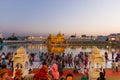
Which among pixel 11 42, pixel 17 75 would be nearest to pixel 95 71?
pixel 17 75

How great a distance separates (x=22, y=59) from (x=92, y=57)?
371 centimetres

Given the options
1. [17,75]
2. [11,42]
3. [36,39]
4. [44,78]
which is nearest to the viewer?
[44,78]

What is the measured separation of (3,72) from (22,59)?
879 cm

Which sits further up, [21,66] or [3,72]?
[3,72]

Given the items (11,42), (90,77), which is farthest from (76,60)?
(11,42)

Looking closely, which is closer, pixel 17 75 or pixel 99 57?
pixel 17 75

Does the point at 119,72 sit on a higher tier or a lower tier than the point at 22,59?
lower

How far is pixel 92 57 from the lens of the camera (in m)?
13.7

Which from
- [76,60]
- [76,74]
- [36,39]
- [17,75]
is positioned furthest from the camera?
[36,39]

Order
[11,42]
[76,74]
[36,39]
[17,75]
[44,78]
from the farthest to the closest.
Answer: [36,39] < [11,42] < [76,74] < [17,75] < [44,78]

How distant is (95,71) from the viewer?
14039 mm

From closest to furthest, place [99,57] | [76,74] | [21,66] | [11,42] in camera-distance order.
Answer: [99,57] → [21,66] → [76,74] → [11,42]

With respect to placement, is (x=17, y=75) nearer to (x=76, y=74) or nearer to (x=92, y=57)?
(x=92, y=57)

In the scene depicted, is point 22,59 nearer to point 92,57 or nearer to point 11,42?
point 92,57
